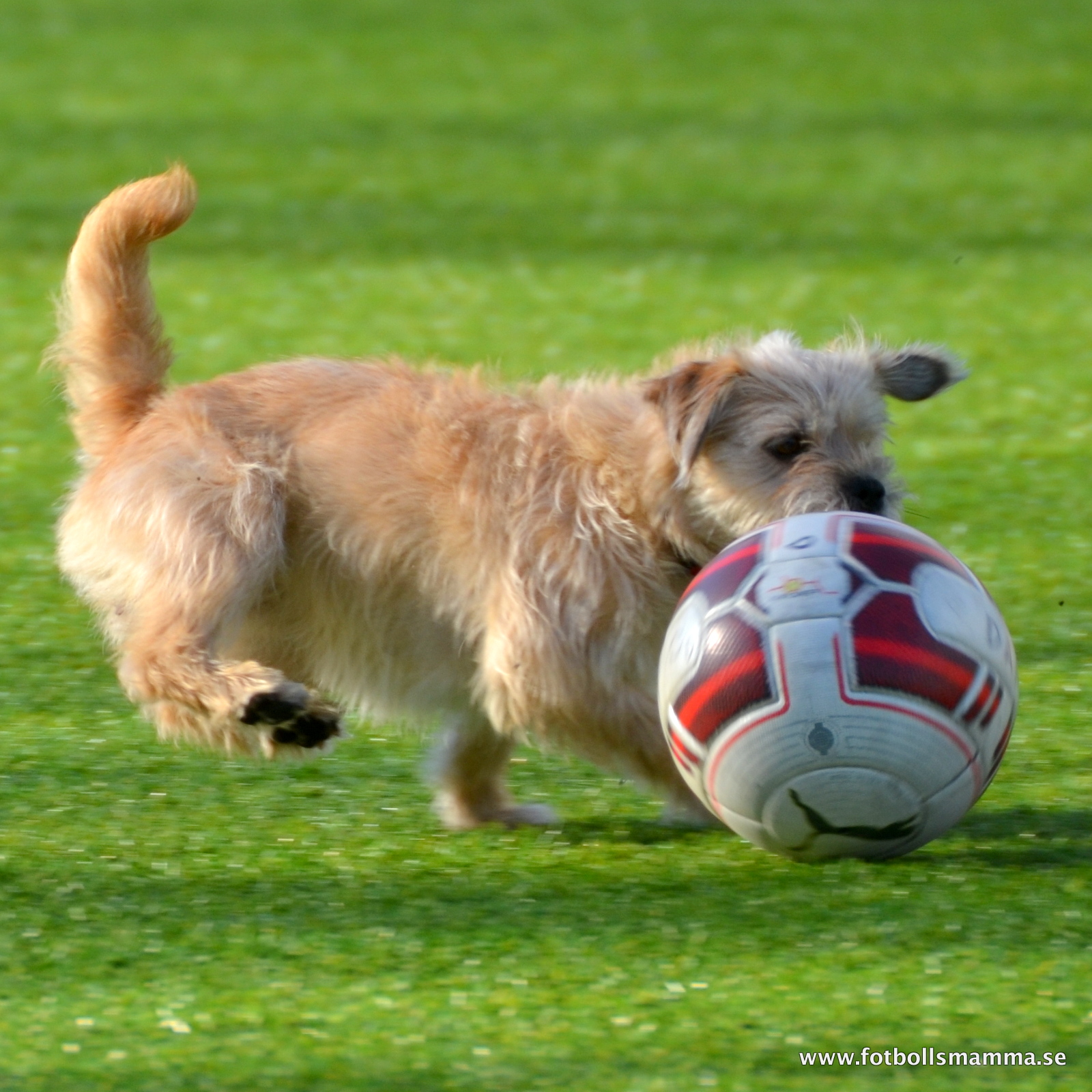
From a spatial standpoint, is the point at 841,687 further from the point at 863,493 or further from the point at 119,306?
the point at 119,306

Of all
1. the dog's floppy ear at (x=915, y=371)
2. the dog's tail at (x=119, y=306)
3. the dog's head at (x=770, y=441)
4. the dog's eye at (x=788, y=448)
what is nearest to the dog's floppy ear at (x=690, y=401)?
the dog's head at (x=770, y=441)

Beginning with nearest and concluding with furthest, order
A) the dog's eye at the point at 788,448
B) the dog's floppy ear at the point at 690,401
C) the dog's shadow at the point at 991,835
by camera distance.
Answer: the dog's shadow at the point at 991,835
the dog's floppy ear at the point at 690,401
the dog's eye at the point at 788,448

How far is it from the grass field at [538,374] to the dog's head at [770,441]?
0.71 metres

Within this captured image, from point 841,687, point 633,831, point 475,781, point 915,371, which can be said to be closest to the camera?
point 841,687

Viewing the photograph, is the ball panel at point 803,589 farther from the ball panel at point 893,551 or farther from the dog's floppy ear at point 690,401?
the dog's floppy ear at point 690,401

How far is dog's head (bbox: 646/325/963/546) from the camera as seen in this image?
13.3ft

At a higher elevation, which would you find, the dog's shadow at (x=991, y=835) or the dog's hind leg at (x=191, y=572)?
the dog's hind leg at (x=191, y=572)

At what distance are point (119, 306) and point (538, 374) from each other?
3.49 meters

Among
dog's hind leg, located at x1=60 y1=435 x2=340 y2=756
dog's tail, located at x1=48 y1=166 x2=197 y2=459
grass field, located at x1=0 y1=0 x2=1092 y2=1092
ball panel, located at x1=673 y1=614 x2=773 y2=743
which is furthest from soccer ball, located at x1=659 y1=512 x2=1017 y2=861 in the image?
dog's tail, located at x1=48 y1=166 x2=197 y2=459

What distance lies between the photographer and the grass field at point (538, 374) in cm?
316

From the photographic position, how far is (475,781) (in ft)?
14.0

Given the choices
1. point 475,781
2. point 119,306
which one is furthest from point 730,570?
point 119,306

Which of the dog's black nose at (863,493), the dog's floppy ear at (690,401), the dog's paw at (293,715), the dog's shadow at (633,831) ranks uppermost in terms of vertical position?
the dog's floppy ear at (690,401)

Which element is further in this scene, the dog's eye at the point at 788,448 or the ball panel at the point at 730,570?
the dog's eye at the point at 788,448
